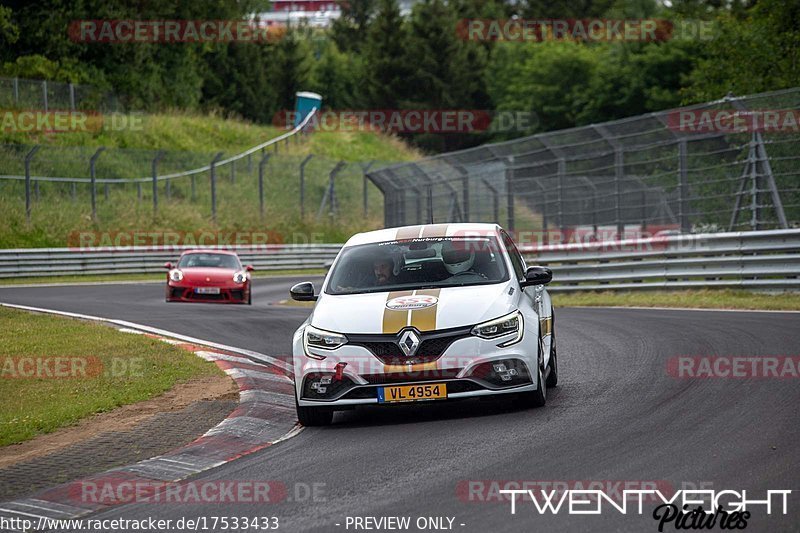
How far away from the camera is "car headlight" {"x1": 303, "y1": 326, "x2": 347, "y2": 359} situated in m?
8.57

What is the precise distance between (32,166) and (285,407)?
2822cm

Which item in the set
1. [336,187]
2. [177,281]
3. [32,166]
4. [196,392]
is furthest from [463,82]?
[196,392]

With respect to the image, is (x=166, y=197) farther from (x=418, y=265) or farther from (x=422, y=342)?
(x=422, y=342)

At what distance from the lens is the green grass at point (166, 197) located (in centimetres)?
3578

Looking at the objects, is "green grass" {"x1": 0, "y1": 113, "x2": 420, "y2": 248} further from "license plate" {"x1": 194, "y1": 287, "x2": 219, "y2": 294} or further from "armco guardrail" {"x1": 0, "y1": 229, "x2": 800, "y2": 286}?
"armco guardrail" {"x1": 0, "y1": 229, "x2": 800, "y2": 286}

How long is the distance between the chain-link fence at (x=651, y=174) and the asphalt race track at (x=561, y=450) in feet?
23.2

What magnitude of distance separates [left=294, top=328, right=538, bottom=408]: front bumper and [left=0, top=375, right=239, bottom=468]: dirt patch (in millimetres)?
1652

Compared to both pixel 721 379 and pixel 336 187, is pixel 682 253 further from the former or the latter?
pixel 336 187

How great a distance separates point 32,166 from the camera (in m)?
35.5

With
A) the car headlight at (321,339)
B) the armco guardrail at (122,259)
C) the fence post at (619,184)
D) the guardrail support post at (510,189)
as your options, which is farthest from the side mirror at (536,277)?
the armco guardrail at (122,259)
